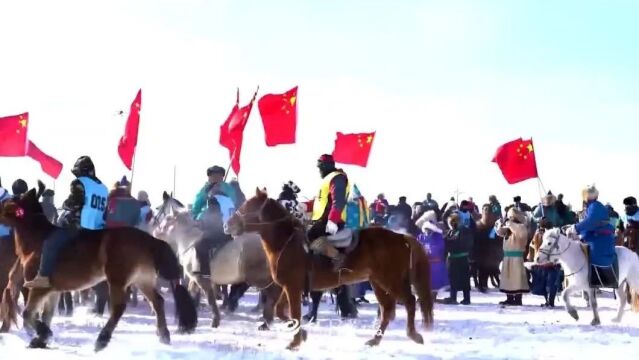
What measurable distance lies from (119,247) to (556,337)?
6.50 m

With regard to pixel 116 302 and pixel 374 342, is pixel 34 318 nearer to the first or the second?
pixel 116 302

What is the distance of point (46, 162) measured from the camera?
19.0 meters

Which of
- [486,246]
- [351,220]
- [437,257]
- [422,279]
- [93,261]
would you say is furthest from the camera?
[486,246]

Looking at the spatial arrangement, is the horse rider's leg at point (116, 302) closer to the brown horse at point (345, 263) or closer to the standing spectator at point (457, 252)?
the brown horse at point (345, 263)

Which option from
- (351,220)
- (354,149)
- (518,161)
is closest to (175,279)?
(351,220)

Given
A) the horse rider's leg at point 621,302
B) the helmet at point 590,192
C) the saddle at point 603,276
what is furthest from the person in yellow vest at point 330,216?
the horse rider's leg at point 621,302

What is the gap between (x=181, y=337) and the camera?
10.9 metres

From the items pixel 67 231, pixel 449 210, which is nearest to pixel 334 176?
pixel 67 231

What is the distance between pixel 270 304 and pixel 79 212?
11.2 feet

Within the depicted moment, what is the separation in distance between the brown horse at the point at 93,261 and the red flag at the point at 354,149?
1089cm

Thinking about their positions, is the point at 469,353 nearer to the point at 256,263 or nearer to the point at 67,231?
the point at 256,263

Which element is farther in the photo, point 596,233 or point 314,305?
point 596,233

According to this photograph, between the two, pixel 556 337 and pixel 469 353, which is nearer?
pixel 469 353

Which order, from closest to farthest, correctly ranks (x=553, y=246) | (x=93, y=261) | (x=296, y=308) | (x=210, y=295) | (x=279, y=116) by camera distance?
1. (x=93, y=261)
2. (x=296, y=308)
3. (x=210, y=295)
4. (x=553, y=246)
5. (x=279, y=116)
